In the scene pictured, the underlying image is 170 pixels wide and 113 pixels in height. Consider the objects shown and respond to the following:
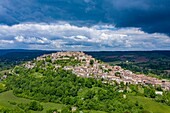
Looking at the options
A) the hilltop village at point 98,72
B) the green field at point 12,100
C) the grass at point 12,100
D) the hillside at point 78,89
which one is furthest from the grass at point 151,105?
the grass at point 12,100

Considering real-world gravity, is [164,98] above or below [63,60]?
below

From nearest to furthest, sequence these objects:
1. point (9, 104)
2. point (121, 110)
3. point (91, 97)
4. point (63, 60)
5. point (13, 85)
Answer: point (121, 110) < point (9, 104) < point (91, 97) < point (13, 85) < point (63, 60)

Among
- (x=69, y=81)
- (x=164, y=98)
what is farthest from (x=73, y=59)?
(x=164, y=98)

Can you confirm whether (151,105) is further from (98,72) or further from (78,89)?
(98,72)

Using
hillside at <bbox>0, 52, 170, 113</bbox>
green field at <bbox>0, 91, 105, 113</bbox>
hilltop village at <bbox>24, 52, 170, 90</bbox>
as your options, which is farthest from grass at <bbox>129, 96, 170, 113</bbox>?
green field at <bbox>0, 91, 105, 113</bbox>

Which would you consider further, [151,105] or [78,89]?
[78,89]

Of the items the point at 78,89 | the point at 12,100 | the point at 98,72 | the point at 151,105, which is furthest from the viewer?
the point at 98,72

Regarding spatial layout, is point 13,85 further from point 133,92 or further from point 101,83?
point 133,92

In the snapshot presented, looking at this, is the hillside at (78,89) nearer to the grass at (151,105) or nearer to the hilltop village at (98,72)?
the hilltop village at (98,72)

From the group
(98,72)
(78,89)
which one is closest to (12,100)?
(78,89)
